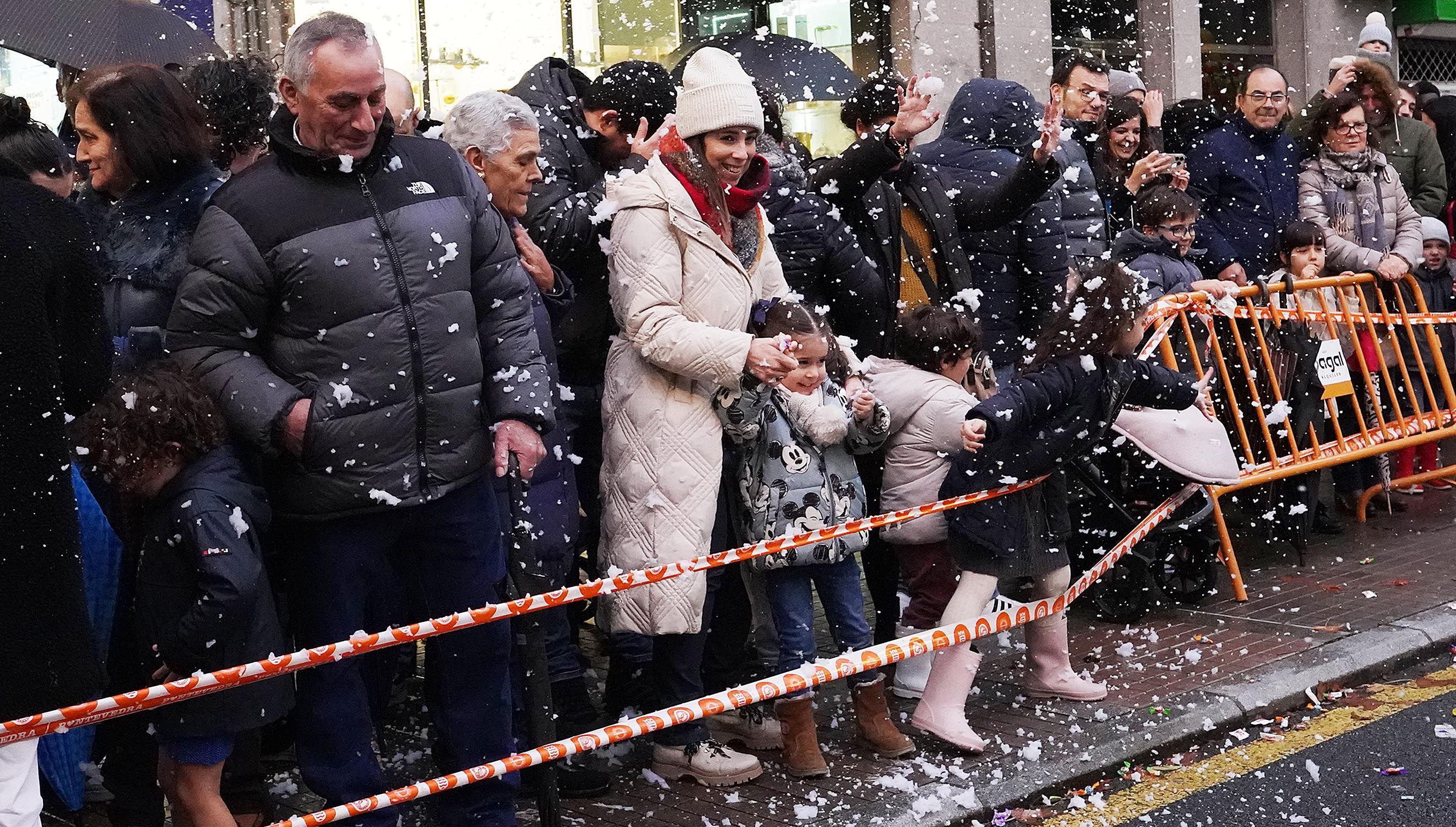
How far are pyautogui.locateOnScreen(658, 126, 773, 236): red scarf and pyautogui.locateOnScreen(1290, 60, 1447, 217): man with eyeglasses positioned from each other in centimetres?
549

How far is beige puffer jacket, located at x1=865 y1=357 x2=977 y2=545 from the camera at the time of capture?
18.9 ft

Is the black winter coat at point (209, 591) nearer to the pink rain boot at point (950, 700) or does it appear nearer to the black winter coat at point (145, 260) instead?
the black winter coat at point (145, 260)

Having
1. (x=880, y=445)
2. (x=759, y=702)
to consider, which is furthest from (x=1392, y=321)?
(x=759, y=702)

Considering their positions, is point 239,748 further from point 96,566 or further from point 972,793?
point 972,793

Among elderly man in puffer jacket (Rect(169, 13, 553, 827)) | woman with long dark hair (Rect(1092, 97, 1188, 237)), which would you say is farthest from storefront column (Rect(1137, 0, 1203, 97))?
elderly man in puffer jacket (Rect(169, 13, 553, 827))

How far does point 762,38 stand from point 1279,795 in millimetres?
7319

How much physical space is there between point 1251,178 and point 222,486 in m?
6.28

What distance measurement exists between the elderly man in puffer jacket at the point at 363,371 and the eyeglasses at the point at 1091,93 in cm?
437

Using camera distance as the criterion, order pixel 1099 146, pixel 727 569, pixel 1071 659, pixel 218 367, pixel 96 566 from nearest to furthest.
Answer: pixel 218 367, pixel 96 566, pixel 727 569, pixel 1071 659, pixel 1099 146

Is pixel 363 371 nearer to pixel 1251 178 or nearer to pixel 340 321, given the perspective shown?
pixel 340 321

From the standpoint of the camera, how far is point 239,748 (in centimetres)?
481

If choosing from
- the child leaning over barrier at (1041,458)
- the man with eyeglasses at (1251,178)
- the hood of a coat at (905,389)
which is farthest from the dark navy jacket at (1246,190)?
the hood of a coat at (905,389)

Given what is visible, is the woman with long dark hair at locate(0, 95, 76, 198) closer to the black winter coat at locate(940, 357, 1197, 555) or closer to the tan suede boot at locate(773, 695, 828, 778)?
the tan suede boot at locate(773, 695, 828, 778)

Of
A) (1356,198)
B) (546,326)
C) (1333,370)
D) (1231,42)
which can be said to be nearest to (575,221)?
(546,326)
